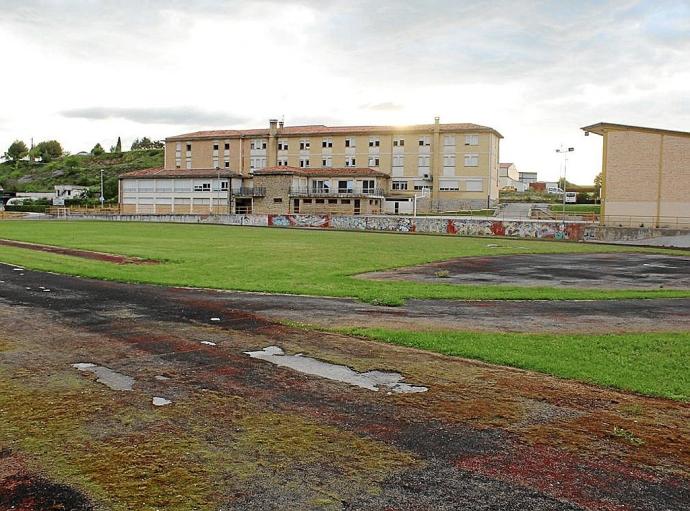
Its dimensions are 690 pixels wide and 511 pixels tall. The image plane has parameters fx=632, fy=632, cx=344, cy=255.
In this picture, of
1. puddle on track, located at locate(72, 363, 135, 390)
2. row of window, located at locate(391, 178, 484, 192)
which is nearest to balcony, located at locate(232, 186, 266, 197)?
row of window, located at locate(391, 178, 484, 192)

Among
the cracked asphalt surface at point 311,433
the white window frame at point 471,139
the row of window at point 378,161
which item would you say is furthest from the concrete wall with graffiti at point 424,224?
the cracked asphalt surface at point 311,433

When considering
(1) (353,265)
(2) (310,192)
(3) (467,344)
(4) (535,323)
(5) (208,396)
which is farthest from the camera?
(2) (310,192)

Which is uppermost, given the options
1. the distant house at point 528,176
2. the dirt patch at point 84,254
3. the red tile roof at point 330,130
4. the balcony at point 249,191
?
the red tile roof at point 330,130

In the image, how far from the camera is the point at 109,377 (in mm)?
9359

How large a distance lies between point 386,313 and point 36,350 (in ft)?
26.2

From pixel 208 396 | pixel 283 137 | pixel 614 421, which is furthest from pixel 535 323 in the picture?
pixel 283 137

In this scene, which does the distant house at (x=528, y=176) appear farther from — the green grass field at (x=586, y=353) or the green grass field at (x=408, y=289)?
the green grass field at (x=586, y=353)

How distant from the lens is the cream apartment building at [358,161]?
98812 mm

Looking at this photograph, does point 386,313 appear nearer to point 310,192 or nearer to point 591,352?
point 591,352

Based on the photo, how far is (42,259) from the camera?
28.5 metres

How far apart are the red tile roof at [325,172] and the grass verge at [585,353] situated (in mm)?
84960

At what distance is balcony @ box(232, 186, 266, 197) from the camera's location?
98812mm

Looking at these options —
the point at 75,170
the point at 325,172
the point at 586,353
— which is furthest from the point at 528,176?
the point at 586,353

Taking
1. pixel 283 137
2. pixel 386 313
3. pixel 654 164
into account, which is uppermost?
pixel 283 137
